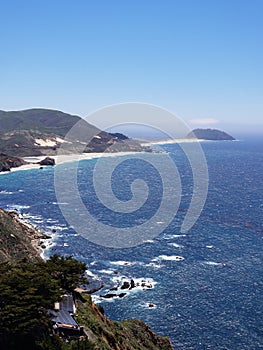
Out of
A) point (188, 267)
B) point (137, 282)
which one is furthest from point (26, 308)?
point (188, 267)

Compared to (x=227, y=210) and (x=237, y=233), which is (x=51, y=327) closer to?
(x=237, y=233)

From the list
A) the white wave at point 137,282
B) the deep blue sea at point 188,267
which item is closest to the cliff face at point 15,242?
the deep blue sea at point 188,267

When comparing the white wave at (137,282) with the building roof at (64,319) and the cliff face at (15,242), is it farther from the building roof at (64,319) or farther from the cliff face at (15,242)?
the building roof at (64,319)

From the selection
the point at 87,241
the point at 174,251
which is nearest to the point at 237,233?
the point at 174,251

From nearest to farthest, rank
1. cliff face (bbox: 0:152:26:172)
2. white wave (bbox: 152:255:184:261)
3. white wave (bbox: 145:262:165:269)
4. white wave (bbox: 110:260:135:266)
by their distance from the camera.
Answer: white wave (bbox: 145:262:165:269)
white wave (bbox: 110:260:135:266)
white wave (bbox: 152:255:184:261)
cliff face (bbox: 0:152:26:172)

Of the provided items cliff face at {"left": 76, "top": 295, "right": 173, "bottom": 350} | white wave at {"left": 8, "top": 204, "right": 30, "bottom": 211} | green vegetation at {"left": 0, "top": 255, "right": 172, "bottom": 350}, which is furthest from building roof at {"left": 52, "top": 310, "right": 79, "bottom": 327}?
white wave at {"left": 8, "top": 204, "right": 30, "bottom": 211}

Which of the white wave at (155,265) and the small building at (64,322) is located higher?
the small building at (64,322)

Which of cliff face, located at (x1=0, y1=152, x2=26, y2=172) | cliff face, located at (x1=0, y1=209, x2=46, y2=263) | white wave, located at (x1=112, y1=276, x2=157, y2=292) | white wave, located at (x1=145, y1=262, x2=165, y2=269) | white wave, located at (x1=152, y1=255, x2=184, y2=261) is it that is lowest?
white wave, located at (x1=112, y1=276, x2=157, y2=292)

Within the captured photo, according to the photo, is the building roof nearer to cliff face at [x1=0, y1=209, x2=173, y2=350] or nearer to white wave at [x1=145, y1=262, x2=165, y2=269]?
cliff face at [x1=0, y1=209, x2=173, y2=350]
